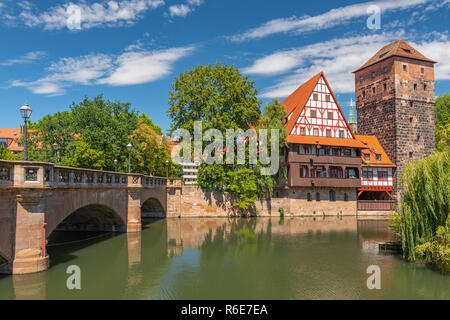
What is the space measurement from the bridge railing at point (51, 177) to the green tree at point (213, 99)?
1640 centimetres

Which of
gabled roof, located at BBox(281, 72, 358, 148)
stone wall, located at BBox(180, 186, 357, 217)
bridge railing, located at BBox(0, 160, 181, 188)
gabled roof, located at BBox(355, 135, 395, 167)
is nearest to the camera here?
bridge railing, located at BBox(0, 160, 181, 188)

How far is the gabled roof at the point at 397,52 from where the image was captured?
49.1 meters

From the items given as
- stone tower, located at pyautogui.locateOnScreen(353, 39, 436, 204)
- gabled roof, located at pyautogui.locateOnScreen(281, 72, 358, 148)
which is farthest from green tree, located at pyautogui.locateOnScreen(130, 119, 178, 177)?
stone tower, located at pyautogui.locateOnScreen(353, 39, 436, 204)

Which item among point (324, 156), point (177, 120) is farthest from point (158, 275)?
point (324, 156)

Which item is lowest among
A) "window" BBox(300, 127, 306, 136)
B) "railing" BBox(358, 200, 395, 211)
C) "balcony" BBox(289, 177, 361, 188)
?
"railing" BBox(358, 200, 395, 211)

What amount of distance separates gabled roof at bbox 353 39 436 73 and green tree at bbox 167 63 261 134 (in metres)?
22.3

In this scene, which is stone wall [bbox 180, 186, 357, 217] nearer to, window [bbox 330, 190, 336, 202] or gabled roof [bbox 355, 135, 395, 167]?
window [bbox 330, 190, 336, 202]

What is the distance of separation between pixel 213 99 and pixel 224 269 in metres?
26.7

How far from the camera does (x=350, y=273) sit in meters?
16.5

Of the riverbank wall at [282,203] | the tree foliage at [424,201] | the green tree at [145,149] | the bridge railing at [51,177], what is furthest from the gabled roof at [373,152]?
the bridge railing at [51,177]

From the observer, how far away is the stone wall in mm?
41375

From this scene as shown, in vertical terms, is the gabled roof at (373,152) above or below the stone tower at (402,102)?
below

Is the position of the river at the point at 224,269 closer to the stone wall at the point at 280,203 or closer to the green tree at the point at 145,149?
the stone wall at the point at 280,203

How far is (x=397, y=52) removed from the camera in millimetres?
48844
